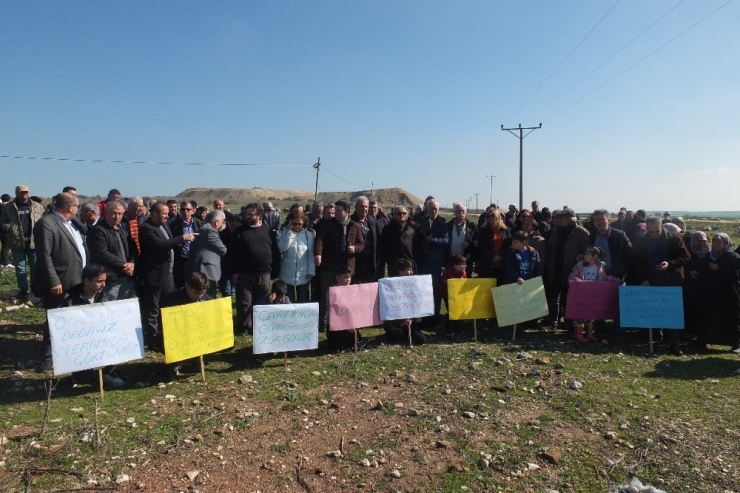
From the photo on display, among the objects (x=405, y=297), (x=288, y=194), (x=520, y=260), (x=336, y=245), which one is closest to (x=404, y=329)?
(x=405, y=297)

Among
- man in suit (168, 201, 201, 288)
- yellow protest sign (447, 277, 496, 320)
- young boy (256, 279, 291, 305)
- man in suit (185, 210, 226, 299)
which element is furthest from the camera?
man in suit (168, 201, 201, 288)

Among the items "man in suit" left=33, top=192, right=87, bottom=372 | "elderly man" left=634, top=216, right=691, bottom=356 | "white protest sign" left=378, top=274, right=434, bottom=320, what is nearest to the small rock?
"white protest sign" left=378, top=274, right=434, bottom=320

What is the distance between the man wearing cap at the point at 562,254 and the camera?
29.7 feet

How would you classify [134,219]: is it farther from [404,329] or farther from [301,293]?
[404,329]

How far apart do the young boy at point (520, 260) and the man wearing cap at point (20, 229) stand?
31.8ft

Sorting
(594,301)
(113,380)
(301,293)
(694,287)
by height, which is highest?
(694,287)

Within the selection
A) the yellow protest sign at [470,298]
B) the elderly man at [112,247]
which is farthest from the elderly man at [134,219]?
the yellow protest sign at [470,298]

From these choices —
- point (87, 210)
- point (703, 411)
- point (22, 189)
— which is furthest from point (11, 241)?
point (703, 411)

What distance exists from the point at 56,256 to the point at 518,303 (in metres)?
7.11

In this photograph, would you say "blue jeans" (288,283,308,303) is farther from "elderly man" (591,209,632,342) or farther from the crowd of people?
"elderly man" (591,209,632,342)

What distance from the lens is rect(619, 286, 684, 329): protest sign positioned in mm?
7973

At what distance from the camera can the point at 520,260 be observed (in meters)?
8.77

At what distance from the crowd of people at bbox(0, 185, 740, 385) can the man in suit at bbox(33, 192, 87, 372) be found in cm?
2

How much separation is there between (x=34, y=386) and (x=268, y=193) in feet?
393
